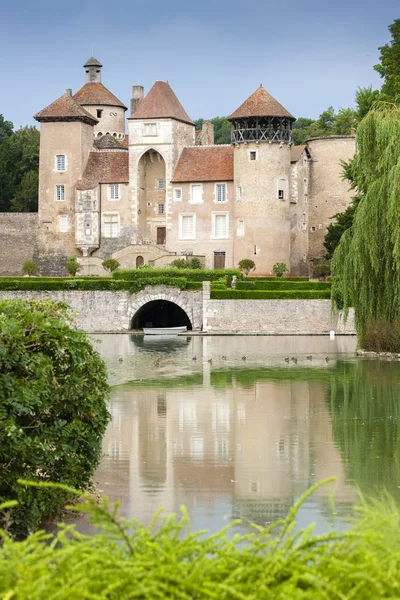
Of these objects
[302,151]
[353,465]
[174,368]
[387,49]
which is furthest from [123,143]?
[353,465]

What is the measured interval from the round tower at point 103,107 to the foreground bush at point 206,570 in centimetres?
6636

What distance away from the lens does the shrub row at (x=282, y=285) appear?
152 ft

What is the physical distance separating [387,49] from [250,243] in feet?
40.3

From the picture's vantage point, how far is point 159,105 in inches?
2375

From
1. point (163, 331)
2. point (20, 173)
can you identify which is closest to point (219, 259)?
point (163, 331)

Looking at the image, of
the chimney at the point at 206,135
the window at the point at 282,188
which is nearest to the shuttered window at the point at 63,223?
the chimney at the point at 206,135

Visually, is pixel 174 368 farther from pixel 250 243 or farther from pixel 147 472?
pixel 250 243

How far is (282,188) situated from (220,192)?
375 centimetres

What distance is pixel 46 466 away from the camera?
9.60 metres

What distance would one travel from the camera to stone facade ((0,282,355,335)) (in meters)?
44.8

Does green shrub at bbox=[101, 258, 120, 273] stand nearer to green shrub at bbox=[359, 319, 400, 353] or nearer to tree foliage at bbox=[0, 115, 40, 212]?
tree foliage at bbox=[0, 115, 40, 212]

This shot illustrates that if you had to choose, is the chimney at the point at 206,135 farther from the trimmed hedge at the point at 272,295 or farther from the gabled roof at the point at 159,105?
the trimmed hedge at the point at 272,295

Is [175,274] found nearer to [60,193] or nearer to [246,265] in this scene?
[246,265]

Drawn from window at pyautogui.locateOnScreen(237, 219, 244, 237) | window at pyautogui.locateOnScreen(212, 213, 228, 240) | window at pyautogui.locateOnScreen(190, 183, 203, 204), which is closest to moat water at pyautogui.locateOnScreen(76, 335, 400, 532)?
window at pyautogui.locateOnScreen(237, 219, 244, 237)
